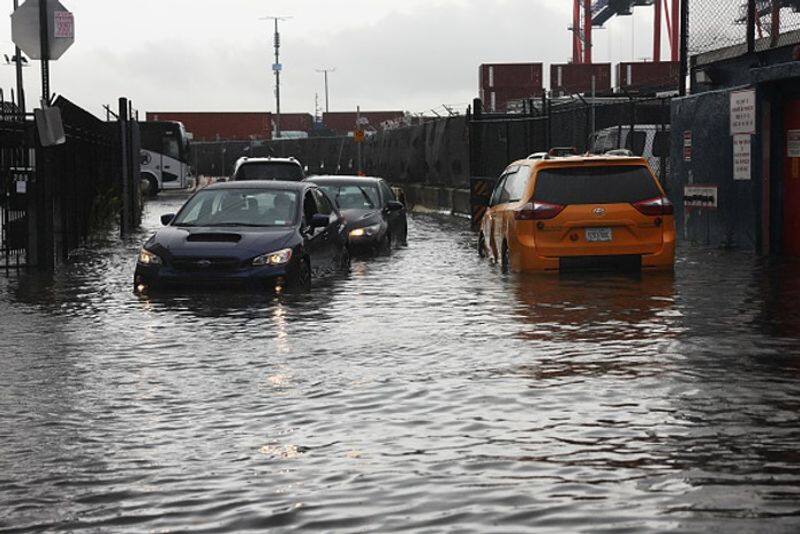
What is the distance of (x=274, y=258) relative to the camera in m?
17.0

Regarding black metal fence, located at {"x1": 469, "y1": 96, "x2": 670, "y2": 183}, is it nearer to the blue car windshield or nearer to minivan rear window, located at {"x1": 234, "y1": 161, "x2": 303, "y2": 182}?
minivan rear window, located at {"x1": 234, "y1": 161, "x2": 303, "y2": 182}

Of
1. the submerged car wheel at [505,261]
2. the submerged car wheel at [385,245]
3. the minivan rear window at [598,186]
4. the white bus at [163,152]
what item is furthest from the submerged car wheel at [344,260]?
the white bus at [163,152]

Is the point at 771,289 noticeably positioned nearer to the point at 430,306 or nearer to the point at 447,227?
the point at 430,306

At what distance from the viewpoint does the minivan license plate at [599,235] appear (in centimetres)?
1897

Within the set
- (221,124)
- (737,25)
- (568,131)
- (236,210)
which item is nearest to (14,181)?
(236,210)

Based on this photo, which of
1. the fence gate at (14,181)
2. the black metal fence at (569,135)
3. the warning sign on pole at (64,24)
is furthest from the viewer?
the black metal fence at (569,135)

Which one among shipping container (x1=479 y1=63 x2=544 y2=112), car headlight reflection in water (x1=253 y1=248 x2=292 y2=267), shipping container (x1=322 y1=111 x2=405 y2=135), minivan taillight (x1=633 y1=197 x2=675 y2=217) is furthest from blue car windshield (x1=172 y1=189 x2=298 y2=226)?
shipping container (x1=322 y1=111 x2=405 y2=135)

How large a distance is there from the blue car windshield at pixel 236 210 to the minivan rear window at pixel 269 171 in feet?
34.8

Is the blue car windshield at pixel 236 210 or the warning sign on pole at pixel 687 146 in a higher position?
the warning sign on pole at pixel 687 146

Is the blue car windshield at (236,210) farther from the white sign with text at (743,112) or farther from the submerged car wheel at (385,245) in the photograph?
the white sign with text at (743,112)

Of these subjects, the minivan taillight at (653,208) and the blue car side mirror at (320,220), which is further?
the minivan taillight at (653,208)

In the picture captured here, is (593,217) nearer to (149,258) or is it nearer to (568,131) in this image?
(149,258)

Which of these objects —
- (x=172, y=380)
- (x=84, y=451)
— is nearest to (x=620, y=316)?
(x=172, y=380)

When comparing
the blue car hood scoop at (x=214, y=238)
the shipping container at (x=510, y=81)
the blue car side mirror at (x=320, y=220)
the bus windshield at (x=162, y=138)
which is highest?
the shipping container at (x=510, y=81)
